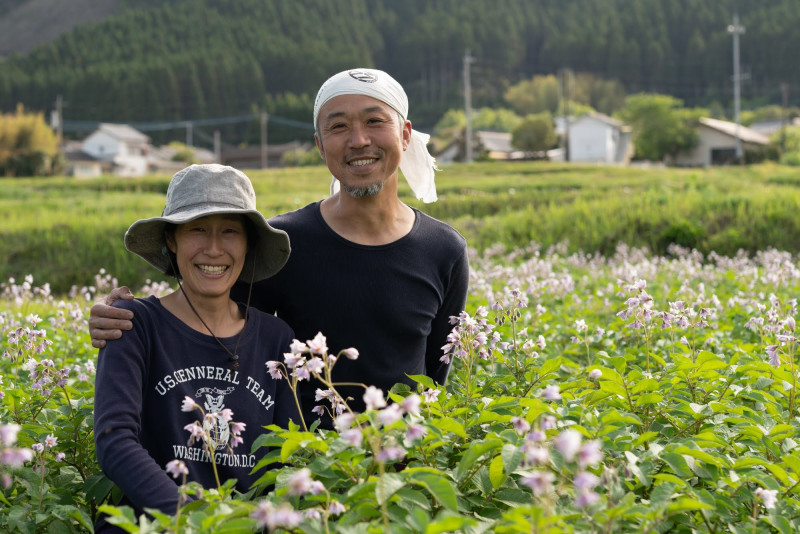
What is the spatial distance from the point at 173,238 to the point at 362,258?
100 cm

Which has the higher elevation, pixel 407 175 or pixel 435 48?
pixel 435 48

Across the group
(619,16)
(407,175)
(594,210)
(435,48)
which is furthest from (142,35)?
(407,175)

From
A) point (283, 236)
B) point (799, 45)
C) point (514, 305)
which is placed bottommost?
point (514, 305)

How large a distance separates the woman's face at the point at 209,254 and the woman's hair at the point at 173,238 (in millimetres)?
94

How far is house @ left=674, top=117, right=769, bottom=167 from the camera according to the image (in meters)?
71.6

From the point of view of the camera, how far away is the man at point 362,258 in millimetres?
4391

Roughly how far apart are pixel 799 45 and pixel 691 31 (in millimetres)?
27957

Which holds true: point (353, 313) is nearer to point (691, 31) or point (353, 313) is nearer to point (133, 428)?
point (133, 428)

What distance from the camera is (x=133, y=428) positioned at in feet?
10.8

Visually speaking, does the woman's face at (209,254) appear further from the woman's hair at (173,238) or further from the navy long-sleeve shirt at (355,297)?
the navy long-sleeve shirt at (355,297)

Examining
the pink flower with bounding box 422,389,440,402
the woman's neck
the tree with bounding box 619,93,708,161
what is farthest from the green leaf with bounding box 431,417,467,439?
the tree with bounding box 619,93,708,161

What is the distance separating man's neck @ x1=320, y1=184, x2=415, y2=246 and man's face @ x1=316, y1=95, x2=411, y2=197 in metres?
0.13

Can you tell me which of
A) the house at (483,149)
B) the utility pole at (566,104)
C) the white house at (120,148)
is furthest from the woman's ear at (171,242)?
the white house at (120,148)

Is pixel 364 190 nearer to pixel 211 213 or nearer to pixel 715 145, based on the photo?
pixel 211 213
